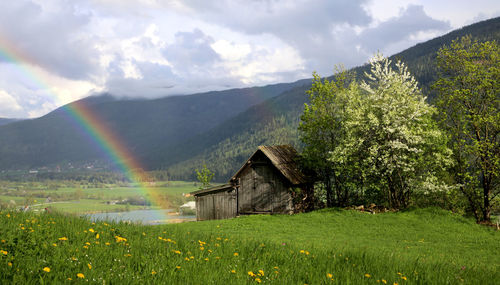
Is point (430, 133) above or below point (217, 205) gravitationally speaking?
above

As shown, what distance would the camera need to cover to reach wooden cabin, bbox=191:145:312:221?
35969mm

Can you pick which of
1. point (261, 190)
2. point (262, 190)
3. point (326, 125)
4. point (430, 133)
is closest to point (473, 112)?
point (430, 133)

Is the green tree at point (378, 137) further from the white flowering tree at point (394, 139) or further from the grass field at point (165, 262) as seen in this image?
the grass field at point (165, 262)

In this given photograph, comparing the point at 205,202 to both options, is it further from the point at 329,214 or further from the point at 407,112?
the point at 407,112

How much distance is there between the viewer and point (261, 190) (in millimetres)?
37031

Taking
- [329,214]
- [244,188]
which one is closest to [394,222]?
[329,214]

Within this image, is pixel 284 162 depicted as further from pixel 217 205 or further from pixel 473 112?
pixel 473 112

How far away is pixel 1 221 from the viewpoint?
868 centimetres

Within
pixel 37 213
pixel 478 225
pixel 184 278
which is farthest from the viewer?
pixel 478 225

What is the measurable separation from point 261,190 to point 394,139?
1393 centimetres

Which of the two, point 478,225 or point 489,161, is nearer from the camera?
point 478,225

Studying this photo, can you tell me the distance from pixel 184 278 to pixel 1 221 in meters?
5.56

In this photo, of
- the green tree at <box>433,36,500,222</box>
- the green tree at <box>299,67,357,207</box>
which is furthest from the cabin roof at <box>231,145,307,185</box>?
the green tree at <box>433,36,500,222</box>

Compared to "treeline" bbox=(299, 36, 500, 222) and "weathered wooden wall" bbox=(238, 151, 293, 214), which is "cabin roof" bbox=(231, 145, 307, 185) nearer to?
"weathered wooden wall" bbox=(238, 151, 293, 214)
